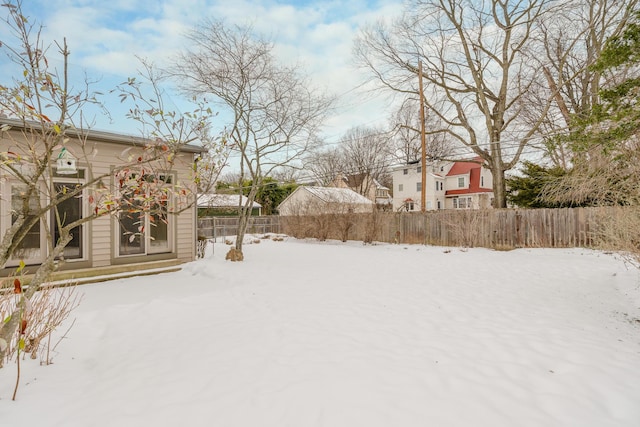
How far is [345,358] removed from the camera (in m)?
2.97

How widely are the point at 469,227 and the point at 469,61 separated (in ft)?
28.5

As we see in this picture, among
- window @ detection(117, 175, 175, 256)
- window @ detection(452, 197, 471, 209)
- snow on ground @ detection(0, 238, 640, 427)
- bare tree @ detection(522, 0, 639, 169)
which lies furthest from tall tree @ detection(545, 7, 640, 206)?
window @ detection(452, 197, 471, 209)

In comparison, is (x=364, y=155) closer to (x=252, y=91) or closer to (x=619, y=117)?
(x=252, y=91)

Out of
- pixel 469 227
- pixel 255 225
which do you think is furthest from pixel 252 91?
pixel 255 225

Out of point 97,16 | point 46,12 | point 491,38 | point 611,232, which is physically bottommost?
point 611,232

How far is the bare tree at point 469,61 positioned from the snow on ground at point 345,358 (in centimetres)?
1121

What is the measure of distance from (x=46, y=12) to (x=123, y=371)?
438cm

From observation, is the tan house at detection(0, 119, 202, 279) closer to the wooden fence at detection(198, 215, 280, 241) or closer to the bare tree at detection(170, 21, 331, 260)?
the bare tree at detection(170, 21, 331, 260)

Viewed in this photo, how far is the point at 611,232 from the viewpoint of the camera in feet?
14.6

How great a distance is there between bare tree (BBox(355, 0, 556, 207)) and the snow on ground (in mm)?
11214

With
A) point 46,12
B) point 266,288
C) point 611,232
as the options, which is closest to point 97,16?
point 46,12

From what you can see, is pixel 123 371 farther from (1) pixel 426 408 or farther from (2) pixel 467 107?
(2) pixel 467 107

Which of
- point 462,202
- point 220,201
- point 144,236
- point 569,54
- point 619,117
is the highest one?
point 569,54

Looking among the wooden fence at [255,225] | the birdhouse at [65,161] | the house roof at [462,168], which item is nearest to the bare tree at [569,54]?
the house roof at [462,168]
